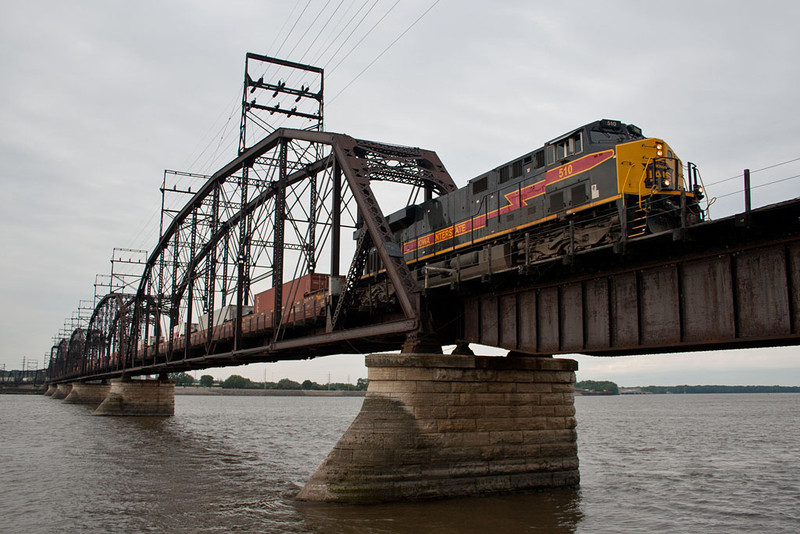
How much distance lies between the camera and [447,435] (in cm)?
1859

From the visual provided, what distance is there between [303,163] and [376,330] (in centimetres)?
1319

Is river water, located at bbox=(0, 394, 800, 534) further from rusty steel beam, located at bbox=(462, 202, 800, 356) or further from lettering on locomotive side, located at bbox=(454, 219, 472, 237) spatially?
lettering on locomotive side, located at bbox=(454, 219, 472, 237)

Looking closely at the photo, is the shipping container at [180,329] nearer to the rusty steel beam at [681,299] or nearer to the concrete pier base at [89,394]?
the rusty steel beam at [681,299]

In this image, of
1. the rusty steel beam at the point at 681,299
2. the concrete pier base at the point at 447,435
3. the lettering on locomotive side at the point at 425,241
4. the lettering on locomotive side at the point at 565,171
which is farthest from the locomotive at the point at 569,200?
the concrete pier base at the point at 447,435

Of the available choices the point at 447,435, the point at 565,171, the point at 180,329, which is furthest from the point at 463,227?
the point at 180,329

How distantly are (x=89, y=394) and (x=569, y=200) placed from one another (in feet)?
335

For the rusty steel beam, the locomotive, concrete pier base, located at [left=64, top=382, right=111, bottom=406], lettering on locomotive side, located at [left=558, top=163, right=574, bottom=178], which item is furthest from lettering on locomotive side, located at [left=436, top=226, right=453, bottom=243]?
concrete pier base, located at [left=64, top=382, right=111, bottom=406]

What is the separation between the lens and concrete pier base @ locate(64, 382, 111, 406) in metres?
102

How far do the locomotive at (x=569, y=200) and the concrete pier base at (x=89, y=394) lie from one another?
92.1m

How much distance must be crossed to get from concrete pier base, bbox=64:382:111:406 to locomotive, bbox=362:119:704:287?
92107 millimetres

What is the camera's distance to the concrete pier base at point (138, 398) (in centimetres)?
6606

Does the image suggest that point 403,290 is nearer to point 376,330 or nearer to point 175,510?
point 376,330

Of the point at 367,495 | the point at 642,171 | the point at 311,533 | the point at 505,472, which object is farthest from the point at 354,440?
the point at 642,171

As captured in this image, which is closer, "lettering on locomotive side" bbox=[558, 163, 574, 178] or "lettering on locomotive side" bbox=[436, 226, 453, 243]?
"lettering on locomotive side" bbox=[558, 163, 574, 178]
